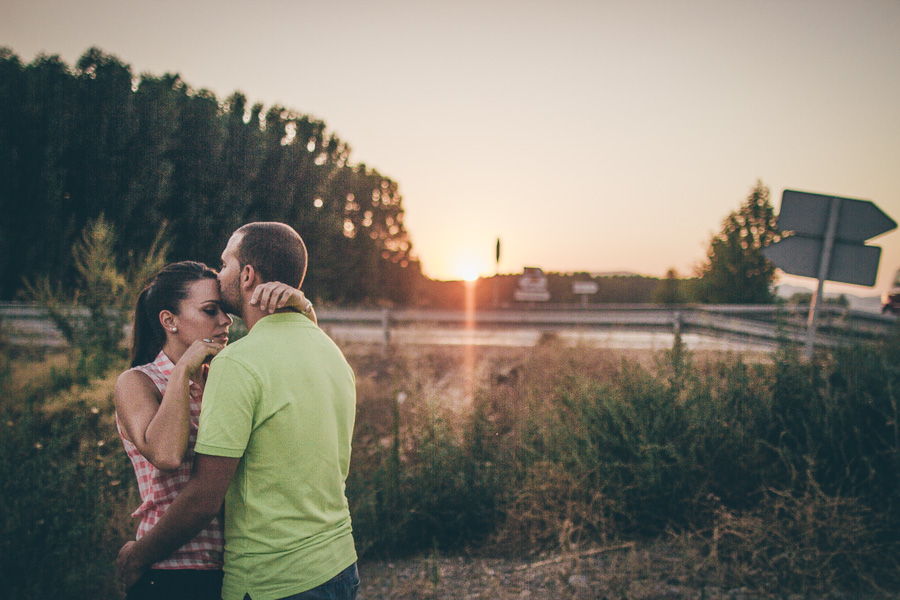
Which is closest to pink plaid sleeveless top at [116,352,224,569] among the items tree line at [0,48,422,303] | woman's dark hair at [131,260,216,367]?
woman's dark hair at [131,260,216,367]

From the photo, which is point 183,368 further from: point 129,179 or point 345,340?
point 129,179

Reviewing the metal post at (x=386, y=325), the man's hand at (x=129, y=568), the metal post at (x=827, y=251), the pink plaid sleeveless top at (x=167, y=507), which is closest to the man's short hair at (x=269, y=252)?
the pink plaid sleeveless top at (x=167, y=507)

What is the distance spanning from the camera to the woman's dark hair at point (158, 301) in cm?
183

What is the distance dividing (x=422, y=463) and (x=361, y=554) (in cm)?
114

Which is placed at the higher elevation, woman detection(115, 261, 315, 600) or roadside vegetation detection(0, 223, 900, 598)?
woman detection(115, 261, 315, 600)

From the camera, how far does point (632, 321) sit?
12.6 metres

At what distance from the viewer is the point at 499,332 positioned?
15.0m

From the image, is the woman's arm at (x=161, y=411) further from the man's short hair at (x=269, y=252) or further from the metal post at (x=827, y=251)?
the metal post at (x=827, y=251)

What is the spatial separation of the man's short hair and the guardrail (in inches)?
210

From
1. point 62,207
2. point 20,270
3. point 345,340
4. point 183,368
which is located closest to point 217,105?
point 62,207

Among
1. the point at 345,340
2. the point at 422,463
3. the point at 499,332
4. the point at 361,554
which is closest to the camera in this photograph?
the point at 361,554

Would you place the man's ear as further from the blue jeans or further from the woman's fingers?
the blue jeans

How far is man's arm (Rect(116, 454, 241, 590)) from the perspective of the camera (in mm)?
1442

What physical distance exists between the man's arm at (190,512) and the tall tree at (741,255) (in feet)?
82.1
